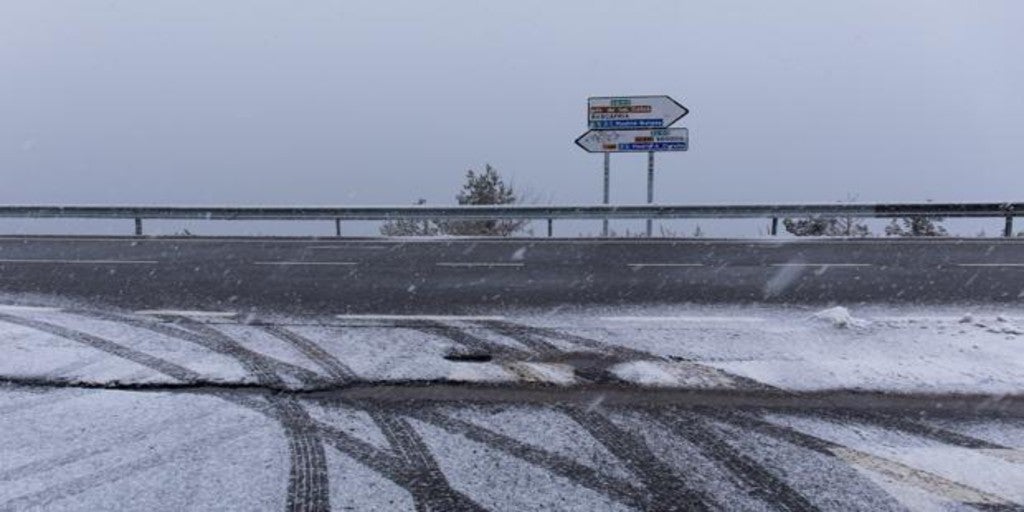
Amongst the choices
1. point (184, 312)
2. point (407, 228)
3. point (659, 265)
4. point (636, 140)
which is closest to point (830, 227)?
point (636, 140)

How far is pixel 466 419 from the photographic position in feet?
16.6

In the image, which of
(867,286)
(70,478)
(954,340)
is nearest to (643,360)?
(954,340)

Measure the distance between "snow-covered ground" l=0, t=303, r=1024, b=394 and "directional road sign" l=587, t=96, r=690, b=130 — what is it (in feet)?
36.7

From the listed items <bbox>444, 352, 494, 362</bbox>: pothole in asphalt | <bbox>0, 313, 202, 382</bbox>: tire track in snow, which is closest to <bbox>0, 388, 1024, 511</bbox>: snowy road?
<bbox>0, 313, 202, 382</bbox>: tire track in snow

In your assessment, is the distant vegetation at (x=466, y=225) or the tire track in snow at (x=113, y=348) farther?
the distant vegetation at (x=466, y=225)

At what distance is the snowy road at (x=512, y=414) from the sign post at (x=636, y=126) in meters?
11.6

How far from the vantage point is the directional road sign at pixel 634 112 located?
18906mm

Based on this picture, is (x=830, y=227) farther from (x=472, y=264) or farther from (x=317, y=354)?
(x=317, y=354)

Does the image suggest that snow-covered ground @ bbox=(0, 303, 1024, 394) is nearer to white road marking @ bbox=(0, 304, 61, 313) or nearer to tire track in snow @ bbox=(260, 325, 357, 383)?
tire track in snow @ bbox=(260, 325, 357, 383)

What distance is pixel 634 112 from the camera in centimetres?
1902

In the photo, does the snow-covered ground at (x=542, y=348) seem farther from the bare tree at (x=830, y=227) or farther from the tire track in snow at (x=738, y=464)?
the bare tree at (x=830, y=227)

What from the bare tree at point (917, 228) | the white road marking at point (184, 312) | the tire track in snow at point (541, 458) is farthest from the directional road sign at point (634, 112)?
the tire track in snow at point (541, 458)

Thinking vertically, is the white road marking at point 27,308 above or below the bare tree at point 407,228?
below

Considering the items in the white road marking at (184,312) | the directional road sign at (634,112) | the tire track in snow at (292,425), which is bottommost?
the tire track in snow at (292,425)
